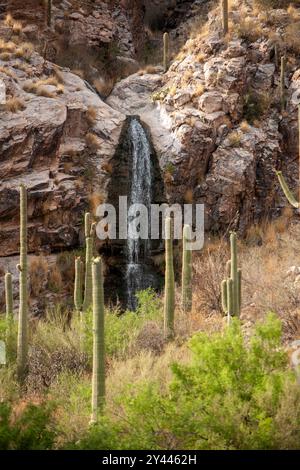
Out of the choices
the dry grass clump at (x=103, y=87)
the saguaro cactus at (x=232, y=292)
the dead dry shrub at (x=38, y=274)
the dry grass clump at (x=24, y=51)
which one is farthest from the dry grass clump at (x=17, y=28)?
the saguaro cactus at (x=232, y=292)

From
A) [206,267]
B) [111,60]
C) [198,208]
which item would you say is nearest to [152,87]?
[111,60]

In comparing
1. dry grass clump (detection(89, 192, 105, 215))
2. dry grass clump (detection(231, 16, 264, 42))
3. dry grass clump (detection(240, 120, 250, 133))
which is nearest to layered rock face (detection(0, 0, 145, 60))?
dry grass clump (detection(231, 16, 264, 42))

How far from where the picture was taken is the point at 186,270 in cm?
1184

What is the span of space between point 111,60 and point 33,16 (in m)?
4.41

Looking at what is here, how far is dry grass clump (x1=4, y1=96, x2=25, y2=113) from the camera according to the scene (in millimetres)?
17328

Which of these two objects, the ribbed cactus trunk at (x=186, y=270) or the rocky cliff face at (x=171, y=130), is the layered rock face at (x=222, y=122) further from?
the ribbed cactus trunk at (x=186, y=270)

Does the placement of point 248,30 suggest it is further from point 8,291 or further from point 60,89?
point 8,291

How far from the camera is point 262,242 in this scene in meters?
17.8

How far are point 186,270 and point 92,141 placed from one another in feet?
27.6

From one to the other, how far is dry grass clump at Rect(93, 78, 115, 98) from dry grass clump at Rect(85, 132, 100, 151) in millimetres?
5376

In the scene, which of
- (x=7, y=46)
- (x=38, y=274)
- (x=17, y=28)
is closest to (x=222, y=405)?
(x=38, y=274)

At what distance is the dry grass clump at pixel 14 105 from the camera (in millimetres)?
17328

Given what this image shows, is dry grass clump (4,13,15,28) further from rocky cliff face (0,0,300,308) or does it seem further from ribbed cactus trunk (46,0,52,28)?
ribbed cactus trunk (46,0,52,28)

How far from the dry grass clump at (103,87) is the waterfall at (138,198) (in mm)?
3941
